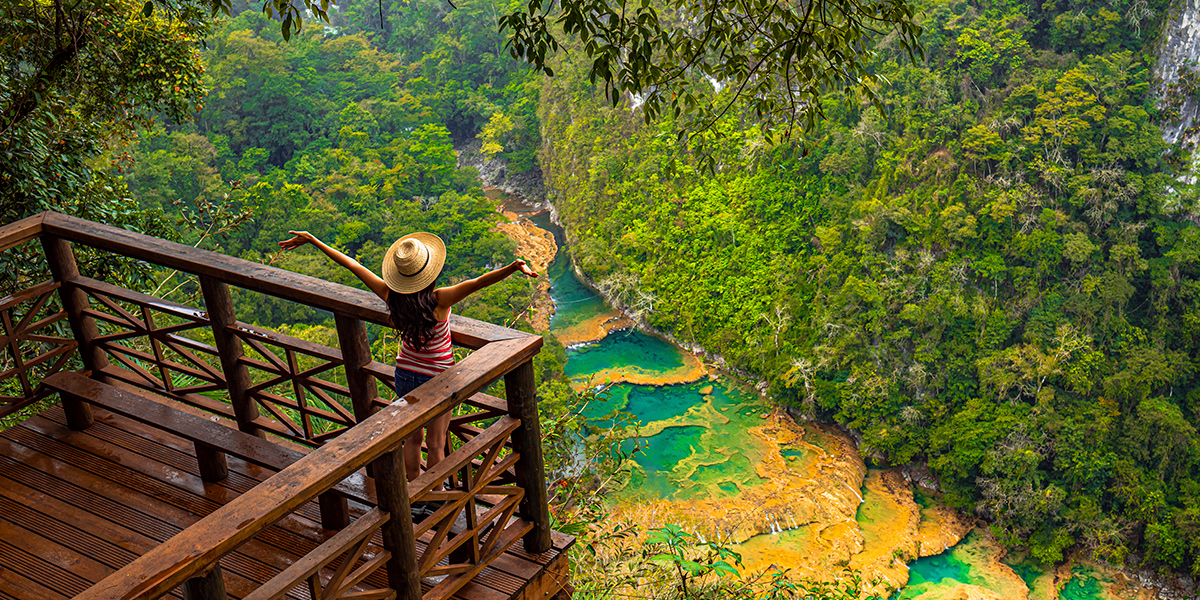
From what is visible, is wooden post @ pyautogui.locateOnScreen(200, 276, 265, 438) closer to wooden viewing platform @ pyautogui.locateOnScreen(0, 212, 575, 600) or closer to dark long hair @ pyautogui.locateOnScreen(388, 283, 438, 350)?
wooden viewing platform @ pyautogui.locateOnScreen(0, 212, 575, 600)

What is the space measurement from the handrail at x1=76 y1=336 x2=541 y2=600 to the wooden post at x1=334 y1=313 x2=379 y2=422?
0.53m

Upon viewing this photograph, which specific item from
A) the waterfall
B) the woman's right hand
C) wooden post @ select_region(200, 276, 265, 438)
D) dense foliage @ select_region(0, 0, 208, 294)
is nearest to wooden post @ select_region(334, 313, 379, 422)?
the woman's right hand

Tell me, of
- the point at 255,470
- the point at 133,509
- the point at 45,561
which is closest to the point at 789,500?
the point at 255,470

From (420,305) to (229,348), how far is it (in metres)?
0.80

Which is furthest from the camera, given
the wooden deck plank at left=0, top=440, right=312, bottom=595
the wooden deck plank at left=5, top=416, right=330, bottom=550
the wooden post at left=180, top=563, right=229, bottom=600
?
the wooden deck plank at left=5, top=416, right=330, bottom=550

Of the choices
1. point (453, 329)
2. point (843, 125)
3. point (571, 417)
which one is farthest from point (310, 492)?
point (843, 125)

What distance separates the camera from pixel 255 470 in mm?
2918

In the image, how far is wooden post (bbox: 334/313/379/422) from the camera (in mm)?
2561

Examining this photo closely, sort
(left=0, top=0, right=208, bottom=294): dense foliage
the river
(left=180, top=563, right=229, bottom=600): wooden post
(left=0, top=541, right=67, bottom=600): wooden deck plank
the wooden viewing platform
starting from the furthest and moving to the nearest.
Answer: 1. the river
2. (left=0, top=0, right=208, bottom=294): dense foliage
3. (left=0, top=541, right=67, bottom=600): wooden deck plank
4. the wooden viewing platform
5. (left=180, top=563, right=229, bottom=600): wooden post

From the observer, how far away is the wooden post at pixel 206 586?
1.69m

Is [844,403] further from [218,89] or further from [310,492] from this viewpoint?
[218,89]

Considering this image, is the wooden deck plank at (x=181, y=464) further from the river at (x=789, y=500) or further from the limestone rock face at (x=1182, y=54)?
the limestone rock face at (x=1182, y=54)

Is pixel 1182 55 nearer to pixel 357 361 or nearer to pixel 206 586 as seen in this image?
pixel 357 361

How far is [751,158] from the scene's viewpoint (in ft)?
56.4
